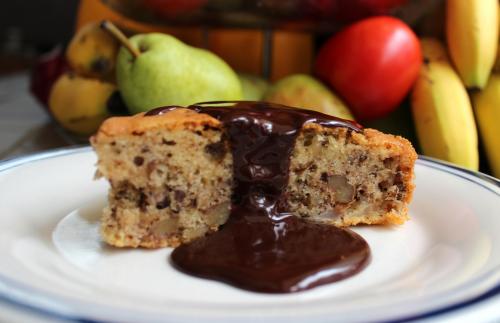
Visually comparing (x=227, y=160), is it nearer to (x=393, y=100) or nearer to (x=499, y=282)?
(x=499, y=282)

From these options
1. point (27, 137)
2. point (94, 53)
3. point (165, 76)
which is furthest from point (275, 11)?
point (27, 137)

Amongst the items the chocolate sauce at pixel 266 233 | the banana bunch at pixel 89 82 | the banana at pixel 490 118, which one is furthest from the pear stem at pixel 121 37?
the banana at pixel 490 118

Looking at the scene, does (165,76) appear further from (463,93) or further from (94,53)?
(463,93)

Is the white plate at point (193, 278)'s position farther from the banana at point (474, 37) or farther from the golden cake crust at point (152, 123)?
the banana at point (474, 37)

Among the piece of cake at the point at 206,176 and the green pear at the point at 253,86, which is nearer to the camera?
the piece of cake at the point at 206,176

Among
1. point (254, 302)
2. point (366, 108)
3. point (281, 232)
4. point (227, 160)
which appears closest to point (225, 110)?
point (227, 160)

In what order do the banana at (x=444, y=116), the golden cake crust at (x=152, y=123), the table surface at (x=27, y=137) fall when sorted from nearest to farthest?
1. the table surface at (x=27, y=137)
2. the golden cake crust at (x=152, y=123)
3. the banana at (x=444, y=116)
